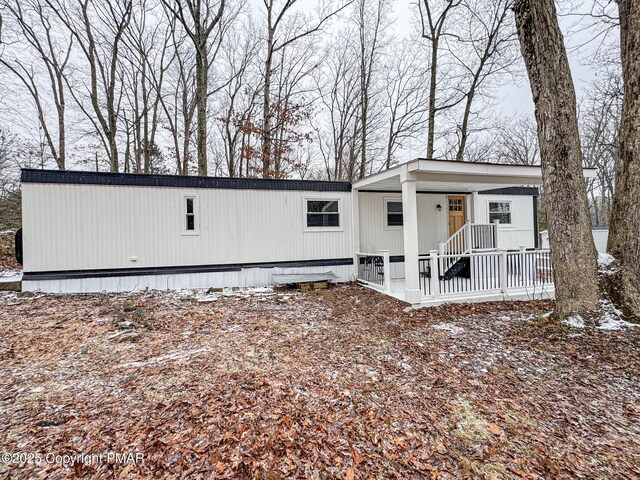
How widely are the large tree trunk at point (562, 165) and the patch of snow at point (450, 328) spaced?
1.40 meters

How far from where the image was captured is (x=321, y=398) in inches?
112

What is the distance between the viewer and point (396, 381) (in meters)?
3.22

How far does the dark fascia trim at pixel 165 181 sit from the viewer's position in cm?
694

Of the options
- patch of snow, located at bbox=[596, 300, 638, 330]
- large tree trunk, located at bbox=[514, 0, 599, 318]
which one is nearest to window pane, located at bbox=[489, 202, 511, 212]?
large tree trunk, located at bbox=[514, 0, 599, 318]

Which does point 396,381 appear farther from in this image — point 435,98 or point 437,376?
point 435,98

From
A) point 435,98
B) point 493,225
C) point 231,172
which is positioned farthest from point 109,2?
point 493,225

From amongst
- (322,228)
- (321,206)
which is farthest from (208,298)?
(321,206)

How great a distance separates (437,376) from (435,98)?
1380 cm

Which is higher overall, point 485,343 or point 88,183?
point 88,183

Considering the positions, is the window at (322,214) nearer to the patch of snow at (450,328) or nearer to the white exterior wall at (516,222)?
the patch of snow at (450,328)

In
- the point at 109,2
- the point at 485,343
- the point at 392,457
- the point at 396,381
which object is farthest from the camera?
the point at 109,2

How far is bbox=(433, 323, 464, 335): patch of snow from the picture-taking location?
4713mm

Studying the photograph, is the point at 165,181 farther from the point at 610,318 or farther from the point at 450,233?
the point at 610,318

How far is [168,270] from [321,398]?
628cm
